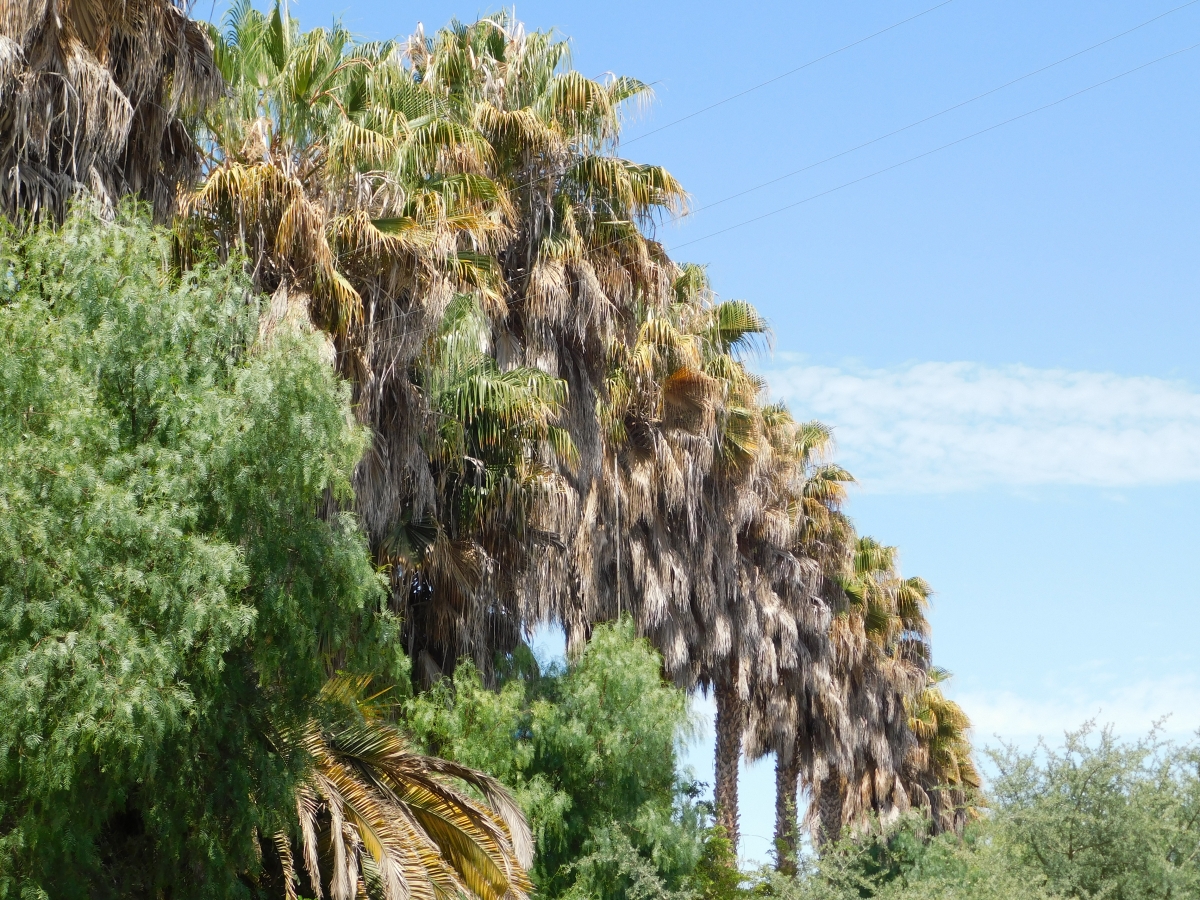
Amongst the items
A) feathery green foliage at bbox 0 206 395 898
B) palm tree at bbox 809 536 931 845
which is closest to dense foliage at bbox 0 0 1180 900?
feathery green foliage at bbox 0 206 395 898

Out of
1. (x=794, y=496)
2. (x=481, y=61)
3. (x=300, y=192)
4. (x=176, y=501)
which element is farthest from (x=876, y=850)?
(x=176, y=501)

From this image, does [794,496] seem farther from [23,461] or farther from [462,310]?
[23,461]

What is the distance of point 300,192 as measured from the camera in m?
13.6

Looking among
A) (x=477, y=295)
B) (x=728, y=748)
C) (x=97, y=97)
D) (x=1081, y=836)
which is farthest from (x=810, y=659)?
(x=97, y=97)

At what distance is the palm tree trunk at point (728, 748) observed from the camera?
28.3 metres

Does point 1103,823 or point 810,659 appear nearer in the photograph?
point 1103,823

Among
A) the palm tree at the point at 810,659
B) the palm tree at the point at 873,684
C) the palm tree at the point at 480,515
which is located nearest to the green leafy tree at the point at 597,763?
the palm tree at the point at 480,515

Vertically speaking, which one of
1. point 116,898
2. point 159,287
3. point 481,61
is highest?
point 481,61

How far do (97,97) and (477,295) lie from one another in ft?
16.0

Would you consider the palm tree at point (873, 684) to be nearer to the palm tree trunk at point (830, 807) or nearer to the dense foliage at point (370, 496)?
the palm tree trunk at point (830, 807)

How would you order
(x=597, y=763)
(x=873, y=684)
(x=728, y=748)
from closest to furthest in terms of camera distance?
(x=597, y=763), (x=728, y=748), (x=873, y=684)

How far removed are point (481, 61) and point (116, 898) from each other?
12882mm

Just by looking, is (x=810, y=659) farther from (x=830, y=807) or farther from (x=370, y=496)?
(x=370, y=496)

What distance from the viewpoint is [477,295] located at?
1520 centimetres
